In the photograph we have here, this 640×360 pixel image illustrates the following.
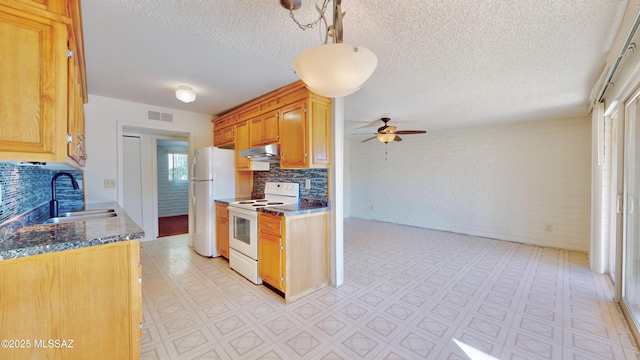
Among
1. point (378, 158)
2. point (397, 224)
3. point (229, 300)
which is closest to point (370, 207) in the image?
point (397, 224)

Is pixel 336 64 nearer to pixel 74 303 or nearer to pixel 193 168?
pixel 74 303

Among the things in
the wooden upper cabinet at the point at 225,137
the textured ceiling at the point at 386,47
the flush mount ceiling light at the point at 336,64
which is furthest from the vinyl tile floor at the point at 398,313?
the textured ceiling at the point at 386,47

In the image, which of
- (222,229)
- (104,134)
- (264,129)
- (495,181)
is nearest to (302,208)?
(264,129)

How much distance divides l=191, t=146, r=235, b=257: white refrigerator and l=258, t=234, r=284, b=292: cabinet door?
137 cm

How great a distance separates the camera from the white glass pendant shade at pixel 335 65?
0.94 meters

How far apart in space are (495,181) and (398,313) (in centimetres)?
392

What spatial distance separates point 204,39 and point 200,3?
1.52 ft

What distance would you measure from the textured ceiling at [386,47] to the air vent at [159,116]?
0.43m

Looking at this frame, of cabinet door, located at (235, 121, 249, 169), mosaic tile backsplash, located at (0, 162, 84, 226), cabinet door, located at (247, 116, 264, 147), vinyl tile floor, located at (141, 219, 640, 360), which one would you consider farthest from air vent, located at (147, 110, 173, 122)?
vinyl tile floor, located at (141, 219, 640, 360)

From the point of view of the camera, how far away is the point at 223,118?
13.3 feet

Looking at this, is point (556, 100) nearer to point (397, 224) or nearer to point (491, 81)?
point (491, 81)

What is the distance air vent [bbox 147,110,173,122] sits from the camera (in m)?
3.73

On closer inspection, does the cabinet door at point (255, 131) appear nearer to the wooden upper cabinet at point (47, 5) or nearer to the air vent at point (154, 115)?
the air vent at point (154, 115)

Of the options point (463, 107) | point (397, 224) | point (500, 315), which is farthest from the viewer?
point (397, 224)
